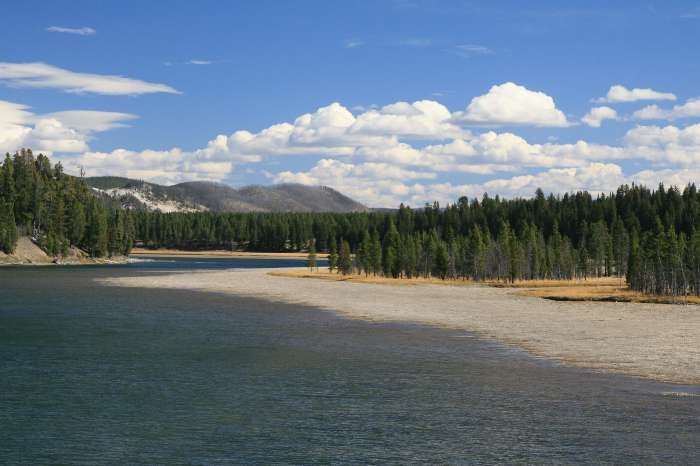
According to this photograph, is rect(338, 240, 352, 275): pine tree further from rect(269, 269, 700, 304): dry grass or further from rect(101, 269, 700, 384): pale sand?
rect(101, 269, 700, 384): pale sand

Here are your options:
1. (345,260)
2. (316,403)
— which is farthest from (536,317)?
(345,260)

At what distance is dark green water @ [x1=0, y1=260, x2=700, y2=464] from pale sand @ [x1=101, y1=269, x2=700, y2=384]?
4.80 metres

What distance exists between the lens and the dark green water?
2861cm

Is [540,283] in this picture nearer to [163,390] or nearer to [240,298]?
[240,298]

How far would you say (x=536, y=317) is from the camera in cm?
7875

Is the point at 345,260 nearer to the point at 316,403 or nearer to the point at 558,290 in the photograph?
the point at 558,290

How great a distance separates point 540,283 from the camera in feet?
490

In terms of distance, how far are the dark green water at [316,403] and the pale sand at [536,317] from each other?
189 inches

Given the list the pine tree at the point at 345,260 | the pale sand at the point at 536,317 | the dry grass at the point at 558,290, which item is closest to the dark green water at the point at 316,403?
the pale sand at the point at 536,317

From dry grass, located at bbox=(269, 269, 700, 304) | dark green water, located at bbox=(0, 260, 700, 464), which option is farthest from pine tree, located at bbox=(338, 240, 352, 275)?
dark green water, located at bbox=(0, 260, 700, 464)

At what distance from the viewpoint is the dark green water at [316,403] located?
28.6 metres

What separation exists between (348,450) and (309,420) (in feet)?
16.2

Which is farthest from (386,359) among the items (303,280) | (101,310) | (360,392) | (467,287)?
(303,280)

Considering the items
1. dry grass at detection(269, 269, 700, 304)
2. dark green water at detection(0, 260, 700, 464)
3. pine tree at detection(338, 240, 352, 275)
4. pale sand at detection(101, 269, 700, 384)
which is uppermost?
pine tree at detection(338, 240, 352, 275)
